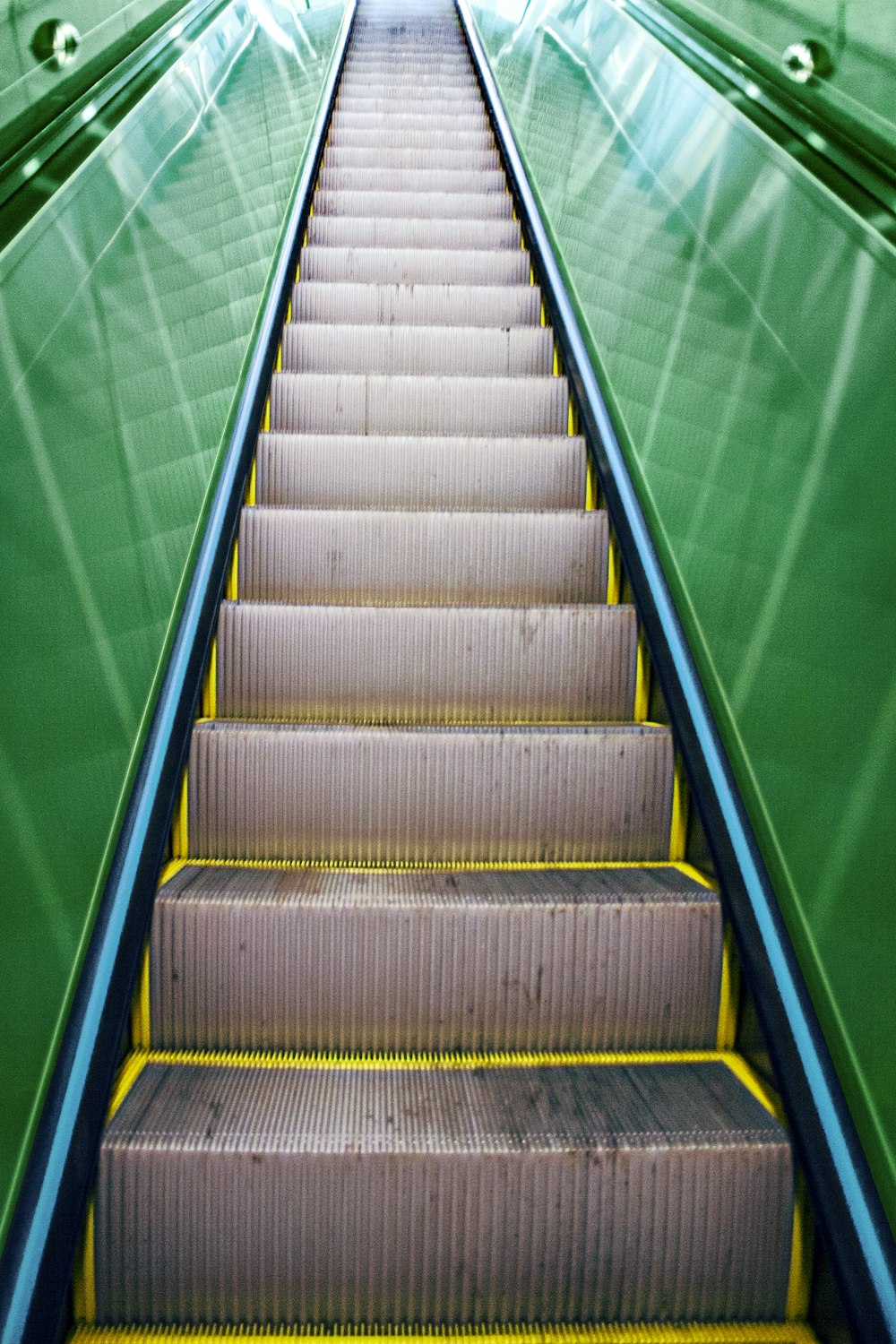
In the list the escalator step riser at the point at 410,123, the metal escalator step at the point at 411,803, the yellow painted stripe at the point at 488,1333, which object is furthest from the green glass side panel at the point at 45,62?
the escalator step riser at the point at 410,123

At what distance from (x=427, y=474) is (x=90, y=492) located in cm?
121

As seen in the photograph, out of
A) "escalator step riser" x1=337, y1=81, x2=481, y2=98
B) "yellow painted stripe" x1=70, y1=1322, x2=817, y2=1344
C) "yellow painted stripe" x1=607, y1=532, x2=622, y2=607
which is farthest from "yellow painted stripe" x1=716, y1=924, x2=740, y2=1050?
"escalator step riser" x1=337, y1=81, x2=481, y2=98

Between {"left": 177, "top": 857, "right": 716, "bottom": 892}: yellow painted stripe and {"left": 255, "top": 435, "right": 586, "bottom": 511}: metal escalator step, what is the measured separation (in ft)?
3.74

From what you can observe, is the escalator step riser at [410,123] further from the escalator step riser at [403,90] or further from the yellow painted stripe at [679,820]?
the yellow painted stripe at [679,820]

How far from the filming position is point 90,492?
1587 millimetres

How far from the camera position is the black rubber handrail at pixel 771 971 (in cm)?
119

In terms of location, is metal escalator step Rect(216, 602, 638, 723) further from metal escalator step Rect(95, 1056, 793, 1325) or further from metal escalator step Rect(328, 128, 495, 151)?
metal escalator step Rect(328, 128, 495, 151)

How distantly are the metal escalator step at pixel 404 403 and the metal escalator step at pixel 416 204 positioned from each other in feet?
5.12

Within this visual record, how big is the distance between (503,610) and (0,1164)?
145cm

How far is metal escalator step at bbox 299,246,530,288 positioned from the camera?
355cm

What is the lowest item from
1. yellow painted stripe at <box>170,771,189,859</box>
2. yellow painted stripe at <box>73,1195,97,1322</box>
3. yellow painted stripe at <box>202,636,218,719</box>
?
yellow painted stripe at <box>73,1195,97,1322</box>

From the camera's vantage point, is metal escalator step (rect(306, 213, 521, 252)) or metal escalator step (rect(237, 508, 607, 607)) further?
metal escalator step (rect(306, 213, 521, 252))

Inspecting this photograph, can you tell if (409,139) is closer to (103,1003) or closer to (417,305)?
(417,305)

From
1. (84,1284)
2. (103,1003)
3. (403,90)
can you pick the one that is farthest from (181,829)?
(403,90)
